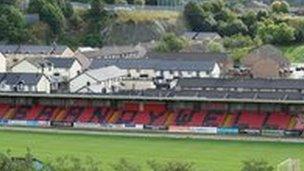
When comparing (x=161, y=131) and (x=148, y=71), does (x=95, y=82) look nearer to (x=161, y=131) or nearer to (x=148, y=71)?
(x=148, y=71)

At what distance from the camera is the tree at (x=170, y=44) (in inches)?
2931

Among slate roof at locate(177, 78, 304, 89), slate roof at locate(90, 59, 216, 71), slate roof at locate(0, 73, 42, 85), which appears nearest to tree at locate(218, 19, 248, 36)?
slate roof at locate(90, 59, 216, 71)

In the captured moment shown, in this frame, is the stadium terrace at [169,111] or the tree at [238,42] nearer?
the stadium terrace at [169,111]

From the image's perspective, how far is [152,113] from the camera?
42875 mm

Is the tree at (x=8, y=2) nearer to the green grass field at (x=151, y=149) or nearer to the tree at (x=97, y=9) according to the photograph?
the tree at (x=97, y=9)

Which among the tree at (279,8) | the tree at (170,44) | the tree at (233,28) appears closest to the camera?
the tree at (170,44)

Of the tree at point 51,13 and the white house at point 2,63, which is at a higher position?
the tree at point 51,13

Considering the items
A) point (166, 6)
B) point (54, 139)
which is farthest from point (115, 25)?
point (54, 139)

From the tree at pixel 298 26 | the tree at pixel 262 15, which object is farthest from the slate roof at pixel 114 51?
the tree at pixel 298 26

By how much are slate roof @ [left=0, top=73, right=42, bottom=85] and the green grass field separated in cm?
1222

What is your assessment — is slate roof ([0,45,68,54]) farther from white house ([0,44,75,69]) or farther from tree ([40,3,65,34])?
tree ([40,3,65,34])

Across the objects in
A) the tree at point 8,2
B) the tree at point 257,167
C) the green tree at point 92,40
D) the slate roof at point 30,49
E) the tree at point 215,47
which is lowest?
the tree at point 257,167

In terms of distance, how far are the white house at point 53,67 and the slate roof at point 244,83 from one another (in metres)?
13.2

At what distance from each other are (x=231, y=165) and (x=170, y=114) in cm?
989
